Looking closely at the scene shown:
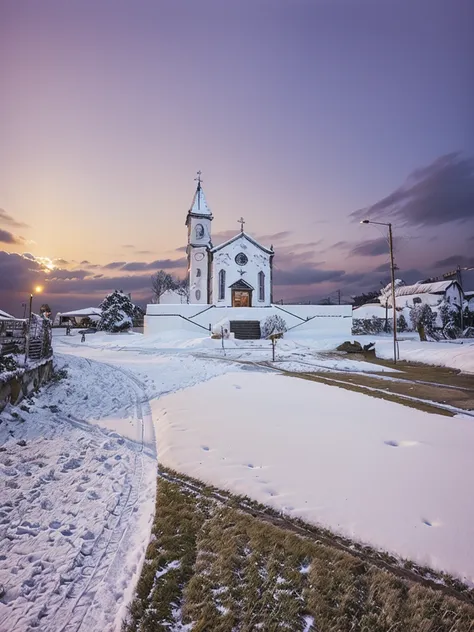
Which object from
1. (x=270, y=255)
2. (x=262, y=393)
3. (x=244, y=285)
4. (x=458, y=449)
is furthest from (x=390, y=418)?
(x=270, y=255)

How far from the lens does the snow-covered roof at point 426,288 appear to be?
5430 cm

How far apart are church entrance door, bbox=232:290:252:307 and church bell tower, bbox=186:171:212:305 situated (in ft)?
13.7

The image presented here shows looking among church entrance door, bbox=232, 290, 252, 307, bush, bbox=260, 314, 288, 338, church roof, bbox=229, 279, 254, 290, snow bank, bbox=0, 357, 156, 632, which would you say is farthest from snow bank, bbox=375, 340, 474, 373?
church entrance door, bbox=232, 290, 252, 307

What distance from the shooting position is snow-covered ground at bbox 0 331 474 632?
2.94 metres

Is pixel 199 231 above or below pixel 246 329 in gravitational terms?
above

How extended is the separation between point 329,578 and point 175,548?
146 cm

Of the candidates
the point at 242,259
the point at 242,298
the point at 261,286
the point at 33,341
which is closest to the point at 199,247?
the point at 242,259

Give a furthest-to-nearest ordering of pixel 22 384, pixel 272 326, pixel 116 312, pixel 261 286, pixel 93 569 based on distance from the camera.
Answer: pixel 261 286 < pixel 116 312 < pixel 272 326 < pixel 22 384 < pixel 93 569

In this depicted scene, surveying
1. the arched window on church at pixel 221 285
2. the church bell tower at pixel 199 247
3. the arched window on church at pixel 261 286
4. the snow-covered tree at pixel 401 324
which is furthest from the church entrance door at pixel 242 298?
the snow-covered tree at pixel 401 324

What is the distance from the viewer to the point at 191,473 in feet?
15.9

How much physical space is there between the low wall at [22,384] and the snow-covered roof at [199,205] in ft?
137

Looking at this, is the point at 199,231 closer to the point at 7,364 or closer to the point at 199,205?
the point at 199,205

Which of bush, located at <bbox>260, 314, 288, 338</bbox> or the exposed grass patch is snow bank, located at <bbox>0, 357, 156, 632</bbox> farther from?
bush, located at <bbox>260, 314, 288, 338</bbox>

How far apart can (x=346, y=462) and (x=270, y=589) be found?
2.59m
